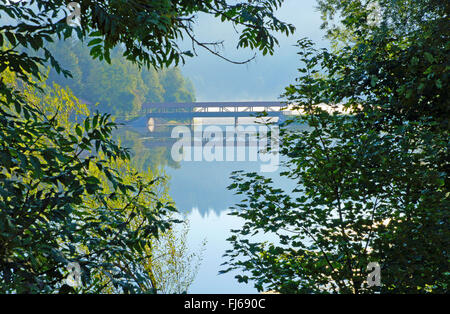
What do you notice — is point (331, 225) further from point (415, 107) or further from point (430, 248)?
point (415, 107)

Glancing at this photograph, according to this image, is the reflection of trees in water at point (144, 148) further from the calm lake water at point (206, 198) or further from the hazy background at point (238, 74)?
the hazy background at point (238, 74)

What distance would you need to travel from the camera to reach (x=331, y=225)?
7.98 feet

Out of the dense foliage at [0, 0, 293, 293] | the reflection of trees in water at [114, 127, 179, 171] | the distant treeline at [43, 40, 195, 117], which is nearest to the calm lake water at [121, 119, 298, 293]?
the reflection of trees in water at [114, 127, 179, 171]

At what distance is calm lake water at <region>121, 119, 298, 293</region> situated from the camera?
41.9 ft

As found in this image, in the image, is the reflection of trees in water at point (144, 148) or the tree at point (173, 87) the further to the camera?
the tree at point (173, 87)

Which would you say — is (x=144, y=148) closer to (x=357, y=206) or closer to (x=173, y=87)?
(x=173, y=87)

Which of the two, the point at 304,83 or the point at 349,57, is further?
the point at 349,57

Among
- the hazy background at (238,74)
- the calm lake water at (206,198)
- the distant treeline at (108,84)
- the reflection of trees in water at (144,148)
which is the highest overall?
the hazy background at (238,74)

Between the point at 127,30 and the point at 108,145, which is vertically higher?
the point at 127,30

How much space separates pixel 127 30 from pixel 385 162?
1.55 meters

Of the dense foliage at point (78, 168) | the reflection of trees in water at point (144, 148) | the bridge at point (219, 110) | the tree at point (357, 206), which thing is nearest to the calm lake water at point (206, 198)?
the reflection of trees in water at point (144, 148)

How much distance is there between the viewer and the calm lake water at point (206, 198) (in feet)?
41.9

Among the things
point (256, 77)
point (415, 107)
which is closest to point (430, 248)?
point (415, 107)

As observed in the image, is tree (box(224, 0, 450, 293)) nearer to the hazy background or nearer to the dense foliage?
the dense foliage
